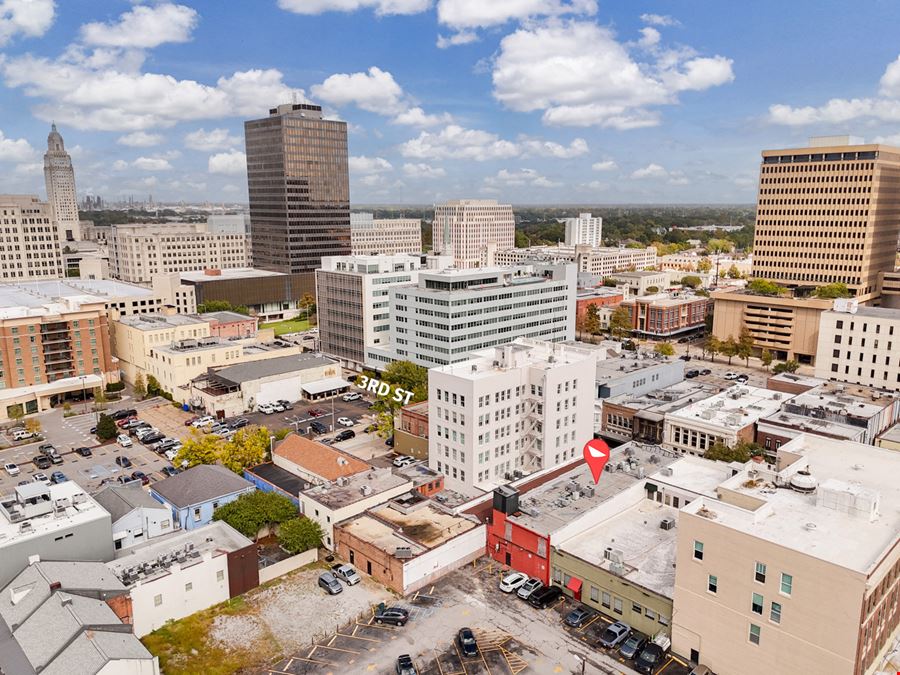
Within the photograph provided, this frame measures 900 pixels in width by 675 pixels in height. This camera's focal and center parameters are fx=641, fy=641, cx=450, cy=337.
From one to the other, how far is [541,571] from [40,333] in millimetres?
90103

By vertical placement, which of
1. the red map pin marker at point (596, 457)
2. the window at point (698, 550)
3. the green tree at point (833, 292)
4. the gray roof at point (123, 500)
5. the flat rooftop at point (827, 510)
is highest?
the green tree at point (833, 292)

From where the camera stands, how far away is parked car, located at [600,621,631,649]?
43.3 metres

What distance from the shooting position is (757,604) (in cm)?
3816

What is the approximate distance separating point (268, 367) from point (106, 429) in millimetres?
25995

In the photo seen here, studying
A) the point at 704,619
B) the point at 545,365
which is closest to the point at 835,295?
the point at 545,365

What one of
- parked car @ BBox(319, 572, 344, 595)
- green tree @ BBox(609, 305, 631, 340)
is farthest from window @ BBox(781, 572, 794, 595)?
green tree @ BBox(609, 305, 631, 340)

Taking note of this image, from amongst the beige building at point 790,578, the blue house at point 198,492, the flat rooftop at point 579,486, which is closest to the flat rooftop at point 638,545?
the flat rooftop at point 579,486

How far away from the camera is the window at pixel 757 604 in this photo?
37969 millimetres

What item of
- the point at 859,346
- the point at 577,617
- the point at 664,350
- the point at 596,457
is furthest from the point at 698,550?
the point at 664,350

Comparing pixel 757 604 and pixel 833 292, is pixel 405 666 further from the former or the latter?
pixel 833 292

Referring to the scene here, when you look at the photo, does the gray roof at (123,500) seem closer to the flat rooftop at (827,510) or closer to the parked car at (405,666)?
the parked car at (405,666)

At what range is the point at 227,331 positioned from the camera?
426 feet

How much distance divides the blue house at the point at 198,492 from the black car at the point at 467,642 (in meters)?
26.7

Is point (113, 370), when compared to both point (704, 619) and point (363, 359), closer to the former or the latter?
point (363, 359)
